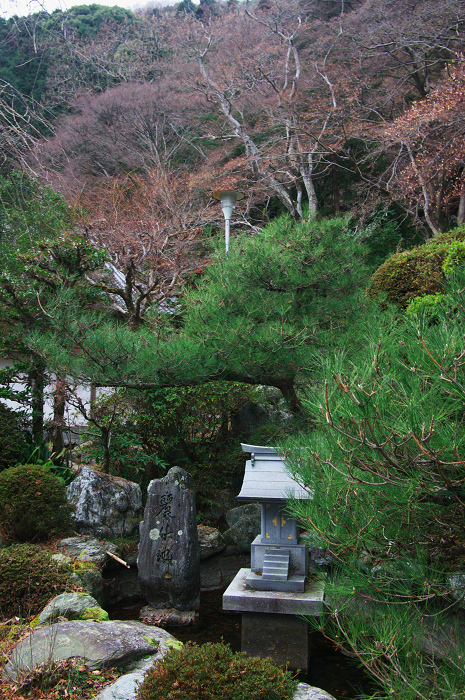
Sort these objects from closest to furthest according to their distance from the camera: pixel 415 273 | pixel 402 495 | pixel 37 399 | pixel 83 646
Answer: pixel 402 495, pixel 83 646, pixel 415 273, pixel 37 399

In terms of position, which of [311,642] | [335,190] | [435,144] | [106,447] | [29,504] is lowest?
[311,642]

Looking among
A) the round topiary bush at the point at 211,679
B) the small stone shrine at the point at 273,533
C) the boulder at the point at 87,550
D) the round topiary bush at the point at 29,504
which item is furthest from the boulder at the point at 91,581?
the round topiary bush at the point at 211,679

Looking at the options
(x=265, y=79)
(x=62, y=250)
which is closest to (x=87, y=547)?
(x=62, y=250)

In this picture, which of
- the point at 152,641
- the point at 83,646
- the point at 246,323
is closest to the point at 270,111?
the point at 246,323

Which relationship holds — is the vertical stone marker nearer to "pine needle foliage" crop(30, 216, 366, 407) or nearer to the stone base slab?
the stone base slab

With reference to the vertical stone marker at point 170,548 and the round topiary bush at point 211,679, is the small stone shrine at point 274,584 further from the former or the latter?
the round topiary bush at point 211,679

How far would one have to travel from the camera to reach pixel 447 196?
10539 millimetres

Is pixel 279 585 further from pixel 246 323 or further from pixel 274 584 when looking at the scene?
pixel 246 323

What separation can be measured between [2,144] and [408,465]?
10.5ft

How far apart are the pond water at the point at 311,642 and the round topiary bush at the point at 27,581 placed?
1.05 metres

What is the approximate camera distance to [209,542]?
6.16 metres

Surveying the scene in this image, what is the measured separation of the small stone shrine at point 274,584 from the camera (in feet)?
12.6

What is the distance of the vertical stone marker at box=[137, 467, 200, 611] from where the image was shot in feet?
15.9

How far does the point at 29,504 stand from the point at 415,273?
5.70m
